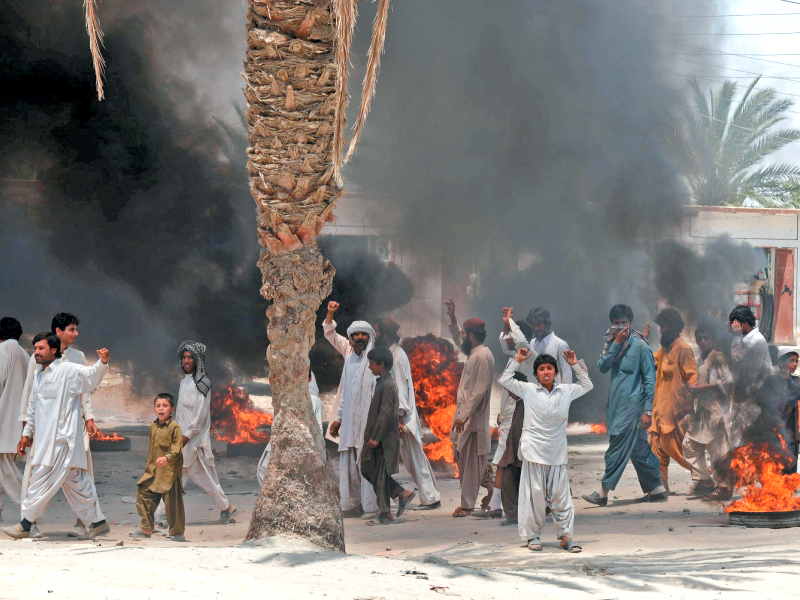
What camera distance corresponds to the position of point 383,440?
6902 millimetres

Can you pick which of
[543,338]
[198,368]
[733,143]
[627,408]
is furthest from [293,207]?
[733,143]

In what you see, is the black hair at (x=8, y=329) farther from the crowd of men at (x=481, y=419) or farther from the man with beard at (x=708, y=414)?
the man with beard at (x=708, y=414)

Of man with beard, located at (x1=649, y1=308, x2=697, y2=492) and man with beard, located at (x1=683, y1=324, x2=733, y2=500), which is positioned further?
man with beard, located at (x1=649, y1=308, x2=697, y2=492)

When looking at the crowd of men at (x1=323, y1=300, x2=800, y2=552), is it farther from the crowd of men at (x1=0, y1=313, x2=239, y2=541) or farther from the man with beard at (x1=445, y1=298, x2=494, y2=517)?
the crowd of men at (x1=0, y1=313, x2=239, y2=541)

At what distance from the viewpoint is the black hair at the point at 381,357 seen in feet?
23.1

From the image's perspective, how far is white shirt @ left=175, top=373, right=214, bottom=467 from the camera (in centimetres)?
656

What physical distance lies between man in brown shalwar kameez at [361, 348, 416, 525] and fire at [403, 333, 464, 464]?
228 cm

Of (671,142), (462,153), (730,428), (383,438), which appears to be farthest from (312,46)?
(671,142)

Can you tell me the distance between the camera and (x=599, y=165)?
14.8 m

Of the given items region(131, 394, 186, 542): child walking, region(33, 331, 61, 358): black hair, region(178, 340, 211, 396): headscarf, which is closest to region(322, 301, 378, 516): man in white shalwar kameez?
region(178, 340, 211, 396): headscarf

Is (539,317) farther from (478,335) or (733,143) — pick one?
(733,143)

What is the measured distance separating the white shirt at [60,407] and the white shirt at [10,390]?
0.60m

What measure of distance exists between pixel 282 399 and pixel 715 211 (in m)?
18.1

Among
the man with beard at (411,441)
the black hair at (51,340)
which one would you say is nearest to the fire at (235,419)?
the man with beard at (411,441)
